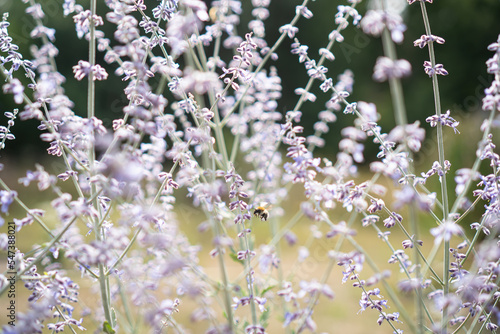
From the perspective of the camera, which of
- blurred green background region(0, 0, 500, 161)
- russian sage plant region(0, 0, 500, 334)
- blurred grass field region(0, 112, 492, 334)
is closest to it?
russian sage plant region(0, 0, 500, 334)

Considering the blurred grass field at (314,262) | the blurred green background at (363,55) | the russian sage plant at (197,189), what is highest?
the blurred green background at (363,55)

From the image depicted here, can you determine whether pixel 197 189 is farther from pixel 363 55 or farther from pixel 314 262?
pixel 363 55

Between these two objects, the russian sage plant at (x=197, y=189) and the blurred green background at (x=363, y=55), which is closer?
the russian sage plant at (x=197, y=189)

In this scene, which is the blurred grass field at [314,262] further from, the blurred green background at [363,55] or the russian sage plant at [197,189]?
Result: the blurred green background at [363,55]


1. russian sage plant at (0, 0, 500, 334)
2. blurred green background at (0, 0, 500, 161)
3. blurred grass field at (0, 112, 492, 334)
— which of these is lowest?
russian sage plant at (0, 0, 500, 334)

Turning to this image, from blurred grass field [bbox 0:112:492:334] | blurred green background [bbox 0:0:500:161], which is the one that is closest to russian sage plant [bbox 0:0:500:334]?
blurred grass field [bbox 0:112:492:334]

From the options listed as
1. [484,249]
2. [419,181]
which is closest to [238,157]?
[419,181]

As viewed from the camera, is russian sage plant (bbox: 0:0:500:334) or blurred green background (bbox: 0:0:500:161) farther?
blurred green background (bbox: 0:0:500:161)

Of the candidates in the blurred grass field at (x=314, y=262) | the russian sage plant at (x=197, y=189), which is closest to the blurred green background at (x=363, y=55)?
the blurred grass field at (x=314, y=262)

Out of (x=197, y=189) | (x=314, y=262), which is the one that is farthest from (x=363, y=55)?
(x=197, y=189)

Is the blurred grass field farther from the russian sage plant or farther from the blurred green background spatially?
the blurred green background

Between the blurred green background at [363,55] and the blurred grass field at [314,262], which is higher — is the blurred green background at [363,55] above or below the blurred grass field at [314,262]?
above

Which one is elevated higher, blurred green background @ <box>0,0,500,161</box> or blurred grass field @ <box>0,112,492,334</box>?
blurred green background @ <box>0,0,500,161</box>

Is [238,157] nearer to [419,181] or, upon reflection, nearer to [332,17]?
[332,17]
